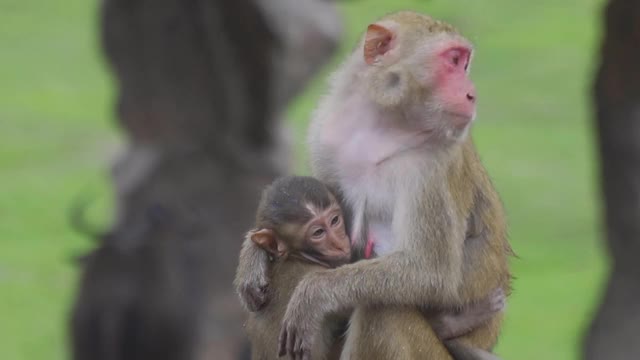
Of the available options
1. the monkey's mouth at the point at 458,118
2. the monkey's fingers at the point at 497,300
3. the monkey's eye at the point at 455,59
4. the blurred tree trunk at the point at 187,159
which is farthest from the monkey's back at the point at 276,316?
the blurred tree trunk at the point at 187,159

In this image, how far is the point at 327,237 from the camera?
16.9ft

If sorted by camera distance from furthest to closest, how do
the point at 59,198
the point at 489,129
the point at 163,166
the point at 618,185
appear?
1. the point at 489,129
2. the point at 59,198
3. the point at 163,166
4. the point at 618,185

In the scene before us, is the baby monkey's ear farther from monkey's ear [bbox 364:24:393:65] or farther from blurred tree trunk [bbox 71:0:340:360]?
blurred tree trunk [bbox 71:0:340:360]

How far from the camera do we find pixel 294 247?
205 inches

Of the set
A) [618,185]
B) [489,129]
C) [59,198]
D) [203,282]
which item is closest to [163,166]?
[203,282]

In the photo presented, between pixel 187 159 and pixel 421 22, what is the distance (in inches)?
351

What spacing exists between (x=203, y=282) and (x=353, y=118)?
8.93m

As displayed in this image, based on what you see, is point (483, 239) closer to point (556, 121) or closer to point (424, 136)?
point (424, 136)

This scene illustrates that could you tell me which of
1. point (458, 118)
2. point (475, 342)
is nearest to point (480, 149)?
Result: point (475, 342)

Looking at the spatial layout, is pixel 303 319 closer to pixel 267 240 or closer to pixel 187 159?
pixel 267 240

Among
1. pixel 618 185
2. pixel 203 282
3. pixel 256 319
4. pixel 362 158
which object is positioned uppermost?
pixel 362 158

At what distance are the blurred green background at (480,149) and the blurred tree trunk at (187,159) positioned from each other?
2044mm

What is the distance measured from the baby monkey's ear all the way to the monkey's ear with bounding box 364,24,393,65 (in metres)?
0.57

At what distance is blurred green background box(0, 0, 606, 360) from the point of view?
17.5 m
